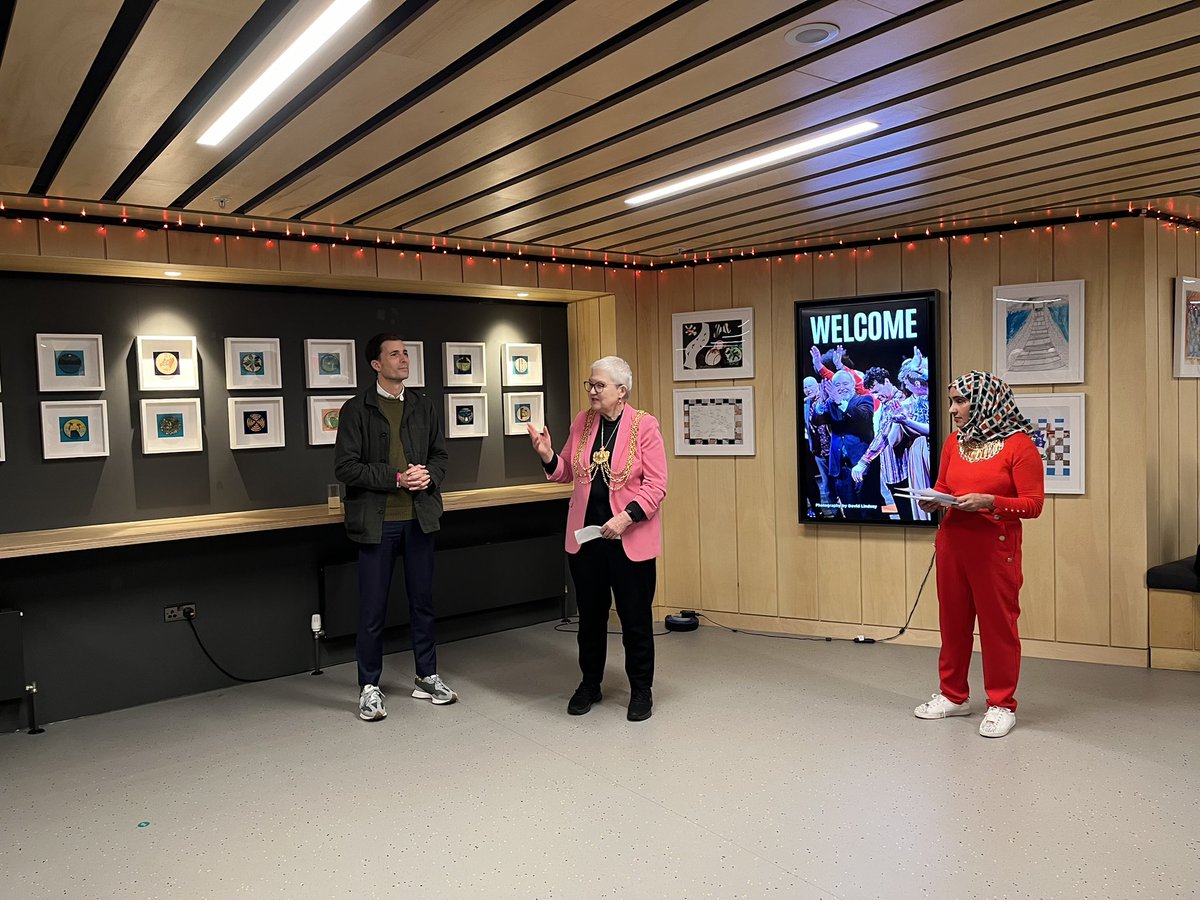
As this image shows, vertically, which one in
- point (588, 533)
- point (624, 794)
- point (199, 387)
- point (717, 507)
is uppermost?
point (199, 387)

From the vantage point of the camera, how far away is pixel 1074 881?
8.81ft

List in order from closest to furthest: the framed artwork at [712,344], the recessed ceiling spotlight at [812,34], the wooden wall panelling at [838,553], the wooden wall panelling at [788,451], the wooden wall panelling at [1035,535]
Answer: the recessed ceiling spotlight at [812,34] → the wooden wall panelling at [1035,535] → the wooden wall panelling at [838,553] → the wooden wall panelling at [788,451] → the framed artwork at [712,344]

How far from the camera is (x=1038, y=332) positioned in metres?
5.07

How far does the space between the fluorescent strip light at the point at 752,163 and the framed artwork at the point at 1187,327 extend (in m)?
2.74

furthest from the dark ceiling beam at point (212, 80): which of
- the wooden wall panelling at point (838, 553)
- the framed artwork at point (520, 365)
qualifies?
the wooden wall panelling at point (838, 553)

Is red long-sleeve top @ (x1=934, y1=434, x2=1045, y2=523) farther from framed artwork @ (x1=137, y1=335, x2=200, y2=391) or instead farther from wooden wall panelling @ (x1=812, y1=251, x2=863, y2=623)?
framed artwork @ (x1=137, y1=335, x2=200, y2=391)

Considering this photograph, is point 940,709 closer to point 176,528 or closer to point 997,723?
point 997,723

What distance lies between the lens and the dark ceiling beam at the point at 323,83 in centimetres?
230

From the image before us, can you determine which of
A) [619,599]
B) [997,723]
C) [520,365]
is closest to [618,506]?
[619,599]

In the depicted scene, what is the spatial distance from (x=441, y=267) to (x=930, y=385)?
289 cm

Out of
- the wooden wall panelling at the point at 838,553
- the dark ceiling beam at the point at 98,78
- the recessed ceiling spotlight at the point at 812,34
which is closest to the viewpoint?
the dark ceiling beam at the point at 98,78

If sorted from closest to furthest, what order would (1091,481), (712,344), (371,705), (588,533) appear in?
(588,533)
(371,705)
(1091,481)
(712,344)

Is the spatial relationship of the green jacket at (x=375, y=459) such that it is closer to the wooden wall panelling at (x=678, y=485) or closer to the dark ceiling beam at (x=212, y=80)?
the dark ceiling beam at (x=212, y=80)

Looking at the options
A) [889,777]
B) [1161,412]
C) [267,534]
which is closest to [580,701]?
[889,777]
